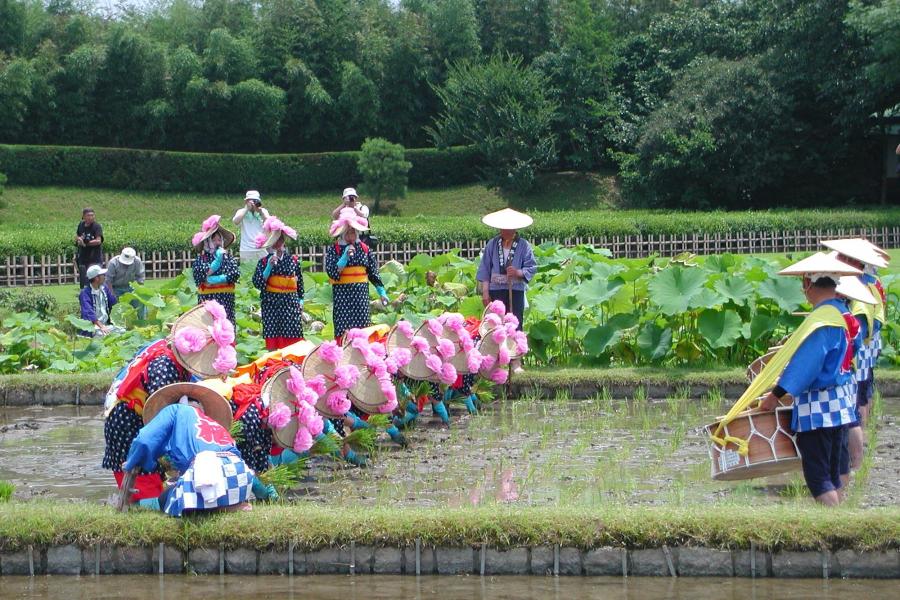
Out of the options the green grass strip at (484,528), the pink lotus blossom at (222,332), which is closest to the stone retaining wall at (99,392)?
the pink lotus blossom at (222,332)

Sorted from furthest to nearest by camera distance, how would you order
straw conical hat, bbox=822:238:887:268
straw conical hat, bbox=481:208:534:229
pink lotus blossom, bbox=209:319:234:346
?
straw conical hat, bbox=481:208:534:229
straw conical hat, bbox=822:238:887:268
pink lotus blossom, bbox=209:319:234:346

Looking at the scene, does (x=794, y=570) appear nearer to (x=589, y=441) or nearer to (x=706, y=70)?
(x=589, y=441)

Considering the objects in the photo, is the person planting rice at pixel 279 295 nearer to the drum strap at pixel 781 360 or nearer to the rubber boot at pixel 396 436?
the rubber boot at pixel 396 436

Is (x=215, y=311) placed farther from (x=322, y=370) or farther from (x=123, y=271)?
(x=123, y=271)

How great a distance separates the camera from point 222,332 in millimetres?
5953

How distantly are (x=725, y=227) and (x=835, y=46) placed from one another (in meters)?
9.58

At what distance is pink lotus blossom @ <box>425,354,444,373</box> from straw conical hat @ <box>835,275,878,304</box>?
3174mm

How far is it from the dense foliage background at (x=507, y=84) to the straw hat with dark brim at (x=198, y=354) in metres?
27.1

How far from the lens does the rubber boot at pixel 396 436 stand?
8.12 meters

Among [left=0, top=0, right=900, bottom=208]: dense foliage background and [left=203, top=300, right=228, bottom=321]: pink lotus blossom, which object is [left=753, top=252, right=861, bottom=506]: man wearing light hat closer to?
[left=203, top=300, right=228, bottom=321]: pink lotus blossom

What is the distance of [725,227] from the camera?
2839 centimetres

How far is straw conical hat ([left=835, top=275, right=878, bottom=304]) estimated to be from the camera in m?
5.80

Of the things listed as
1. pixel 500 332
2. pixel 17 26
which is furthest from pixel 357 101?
pixel 500 332

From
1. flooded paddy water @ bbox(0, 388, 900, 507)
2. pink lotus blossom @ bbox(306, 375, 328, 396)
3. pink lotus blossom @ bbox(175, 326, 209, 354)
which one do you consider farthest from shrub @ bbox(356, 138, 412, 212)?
pink lotus blossom @ bbox(175, 326, 209, 354)
